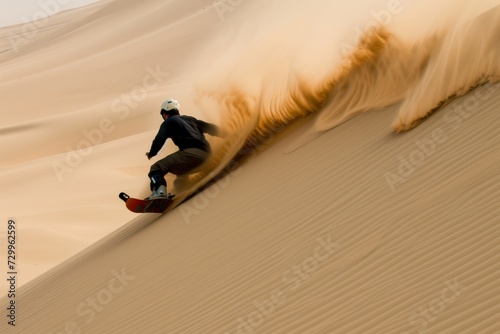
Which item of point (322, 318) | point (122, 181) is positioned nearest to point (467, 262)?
point (322, 318)

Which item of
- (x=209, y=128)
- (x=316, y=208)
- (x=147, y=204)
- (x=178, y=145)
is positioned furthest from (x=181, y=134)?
(x=316, y=208)

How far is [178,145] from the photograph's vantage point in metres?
10.5

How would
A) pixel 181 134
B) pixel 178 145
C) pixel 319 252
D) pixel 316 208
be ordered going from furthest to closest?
1. pixel 178 145
2. pixel 181 134
3. pixel 316 208
4. pixel 319 252

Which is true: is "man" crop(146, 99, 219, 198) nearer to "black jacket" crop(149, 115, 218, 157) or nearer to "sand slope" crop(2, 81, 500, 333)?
"black jacket" crop(149, 115, 218, 157)

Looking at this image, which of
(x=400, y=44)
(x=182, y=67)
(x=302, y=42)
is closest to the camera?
(x=400, y=44)

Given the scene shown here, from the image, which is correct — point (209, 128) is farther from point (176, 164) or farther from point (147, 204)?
point (147, 204)

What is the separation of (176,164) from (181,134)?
0.34 m

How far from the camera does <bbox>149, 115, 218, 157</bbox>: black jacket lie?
1027cm

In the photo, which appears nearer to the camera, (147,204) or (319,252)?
(319,252)

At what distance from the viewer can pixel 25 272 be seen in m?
12.3

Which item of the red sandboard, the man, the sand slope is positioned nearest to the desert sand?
the sand slope

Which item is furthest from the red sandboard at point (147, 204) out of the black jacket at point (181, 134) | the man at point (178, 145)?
the black jacket at point (181, 134)

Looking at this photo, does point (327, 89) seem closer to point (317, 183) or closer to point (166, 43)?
point (317, 183)

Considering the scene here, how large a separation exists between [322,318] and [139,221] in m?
5.70
